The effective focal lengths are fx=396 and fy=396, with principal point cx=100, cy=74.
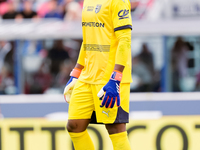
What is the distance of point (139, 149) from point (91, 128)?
598 millimetres

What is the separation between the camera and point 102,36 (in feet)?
9.64

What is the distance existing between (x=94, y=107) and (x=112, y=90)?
355 millimetres

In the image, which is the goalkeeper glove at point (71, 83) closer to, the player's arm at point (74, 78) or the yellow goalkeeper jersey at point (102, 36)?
the player's arm at point (74, 78)

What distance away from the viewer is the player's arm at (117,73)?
9.03ft

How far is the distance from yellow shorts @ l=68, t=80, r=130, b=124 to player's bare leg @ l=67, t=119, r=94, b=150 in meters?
0.04

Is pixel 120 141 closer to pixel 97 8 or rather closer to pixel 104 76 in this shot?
pixel 104 76

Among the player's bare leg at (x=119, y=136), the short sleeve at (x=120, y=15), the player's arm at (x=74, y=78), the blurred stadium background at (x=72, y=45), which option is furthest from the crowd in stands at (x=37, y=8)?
the player's bare leg at (x=119, y=136)

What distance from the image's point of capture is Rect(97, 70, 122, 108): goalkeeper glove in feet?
9.00

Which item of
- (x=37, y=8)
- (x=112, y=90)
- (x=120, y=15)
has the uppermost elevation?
(x=37, y=8)

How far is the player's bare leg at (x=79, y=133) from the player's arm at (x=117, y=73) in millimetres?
316

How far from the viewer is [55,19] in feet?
23.6

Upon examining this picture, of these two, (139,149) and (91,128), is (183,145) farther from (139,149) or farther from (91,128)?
(91,128)

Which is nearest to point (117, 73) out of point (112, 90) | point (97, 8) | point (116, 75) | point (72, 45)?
point (116, 75)

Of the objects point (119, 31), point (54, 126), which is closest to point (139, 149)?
point (54, 126)
